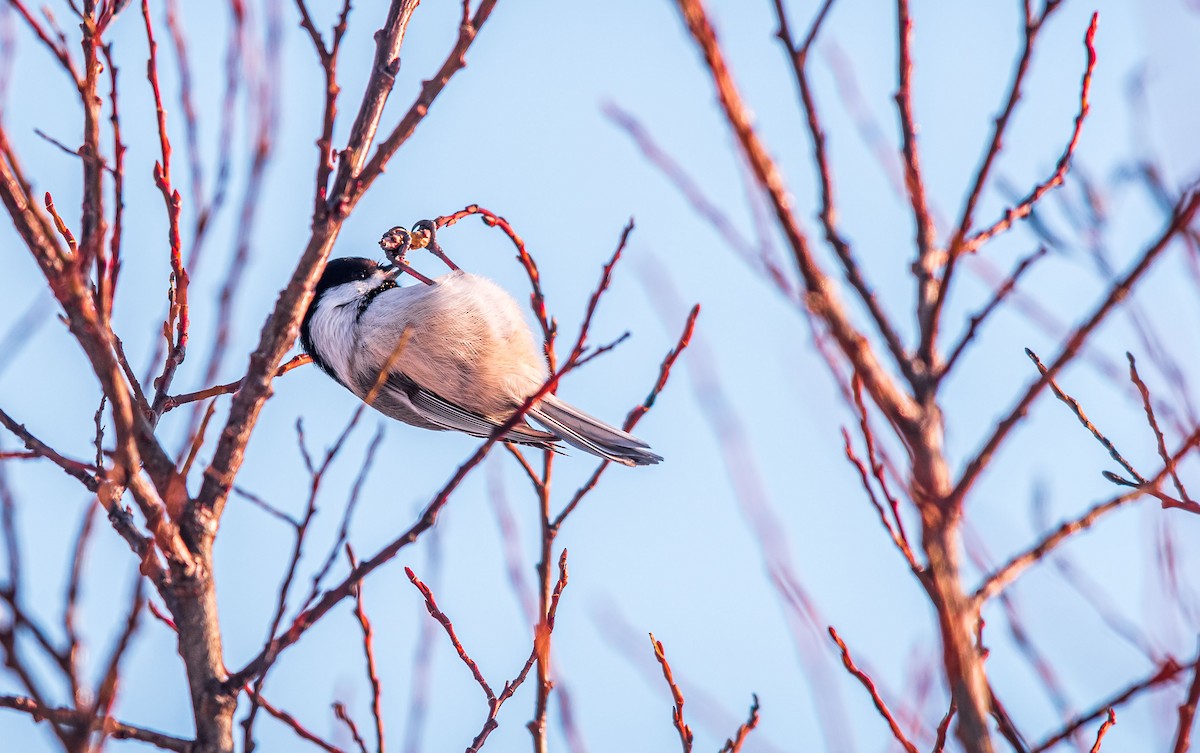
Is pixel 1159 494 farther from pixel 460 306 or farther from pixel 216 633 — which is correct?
pixel 460 306

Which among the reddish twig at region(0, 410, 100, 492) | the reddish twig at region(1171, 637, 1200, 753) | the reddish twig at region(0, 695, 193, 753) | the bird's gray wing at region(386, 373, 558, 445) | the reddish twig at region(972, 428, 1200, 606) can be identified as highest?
the bird's gray wing at region(386, 373, 558, 445)

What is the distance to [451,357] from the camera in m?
3.66

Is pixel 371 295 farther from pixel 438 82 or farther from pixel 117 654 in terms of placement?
pixel 117 654

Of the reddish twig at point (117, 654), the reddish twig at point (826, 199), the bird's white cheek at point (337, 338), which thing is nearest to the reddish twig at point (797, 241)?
the reddish twig at point (826, 199)

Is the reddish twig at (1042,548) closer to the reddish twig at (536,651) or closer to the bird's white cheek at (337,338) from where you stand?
the reddish twig at (536,651)

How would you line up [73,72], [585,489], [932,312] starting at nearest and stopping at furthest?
1. [932,312]
2. [73,72]
3. [585,489]

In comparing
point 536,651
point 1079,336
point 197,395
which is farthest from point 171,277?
point 1079,336

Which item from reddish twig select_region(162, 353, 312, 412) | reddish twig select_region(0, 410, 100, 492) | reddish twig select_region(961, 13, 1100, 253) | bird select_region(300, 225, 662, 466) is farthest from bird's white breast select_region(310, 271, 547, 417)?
reddish twig select_region(961, 13, 1100, 253)

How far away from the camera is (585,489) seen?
264 centimetres

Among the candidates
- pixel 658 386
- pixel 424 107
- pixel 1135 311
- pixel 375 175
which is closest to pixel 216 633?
pixel 375 175

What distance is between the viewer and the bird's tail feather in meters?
3.49

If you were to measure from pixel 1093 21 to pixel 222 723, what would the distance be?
1803 millimetres

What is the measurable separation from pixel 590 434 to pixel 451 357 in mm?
557

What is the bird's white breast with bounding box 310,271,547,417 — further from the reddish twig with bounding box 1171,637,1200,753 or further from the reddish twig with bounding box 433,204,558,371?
the reddish twig with bounding box 1171,637,1200,753
